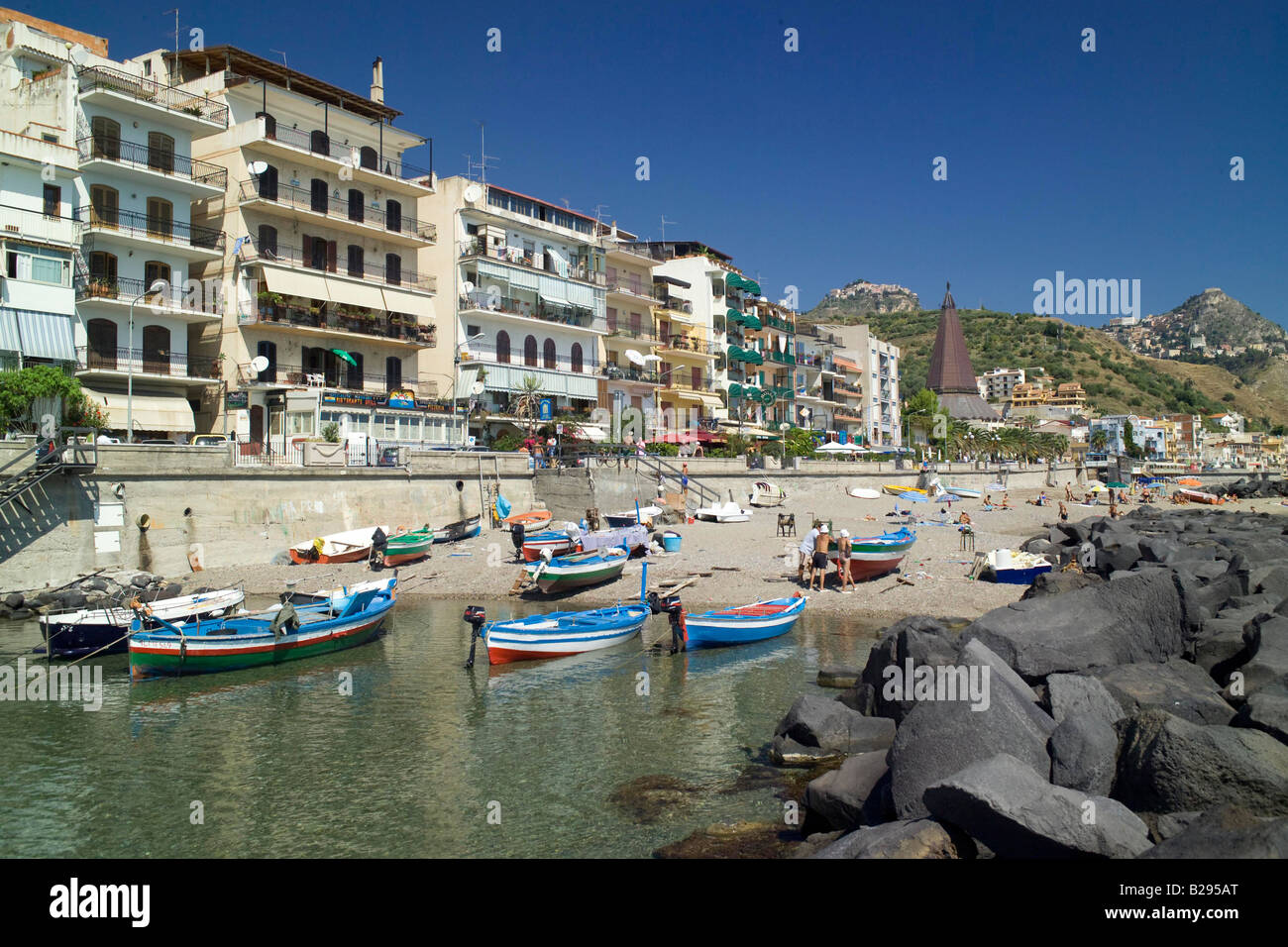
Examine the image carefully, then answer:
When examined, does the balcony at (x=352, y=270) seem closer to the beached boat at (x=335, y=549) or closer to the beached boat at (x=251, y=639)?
the beached boat at (x=335, y=549)

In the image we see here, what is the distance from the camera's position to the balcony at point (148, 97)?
36719 millimetres

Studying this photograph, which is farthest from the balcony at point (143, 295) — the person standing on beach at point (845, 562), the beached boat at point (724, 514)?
the person standing on beach at point (845, 562)

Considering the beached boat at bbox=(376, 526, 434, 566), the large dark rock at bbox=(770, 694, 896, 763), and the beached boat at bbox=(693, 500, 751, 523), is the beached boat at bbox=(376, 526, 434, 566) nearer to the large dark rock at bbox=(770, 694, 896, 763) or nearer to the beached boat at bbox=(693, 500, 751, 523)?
the beached boat at bbox=(693, 500, 751, 523)

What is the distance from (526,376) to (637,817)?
4169cm

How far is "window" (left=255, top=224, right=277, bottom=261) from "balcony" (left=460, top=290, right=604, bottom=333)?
444 inches

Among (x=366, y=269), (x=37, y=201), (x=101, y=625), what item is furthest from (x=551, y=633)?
(x=366, y=269)

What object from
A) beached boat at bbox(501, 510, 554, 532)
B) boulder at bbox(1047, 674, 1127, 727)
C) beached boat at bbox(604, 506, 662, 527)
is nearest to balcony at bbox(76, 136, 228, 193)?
beached boat at bbox(501, 510, 554, 532)

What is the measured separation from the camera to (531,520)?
40375mm

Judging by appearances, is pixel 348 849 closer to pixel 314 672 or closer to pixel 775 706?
pixel 775 706

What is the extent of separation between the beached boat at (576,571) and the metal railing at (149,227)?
76.2ft

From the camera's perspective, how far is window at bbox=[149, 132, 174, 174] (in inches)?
1515
